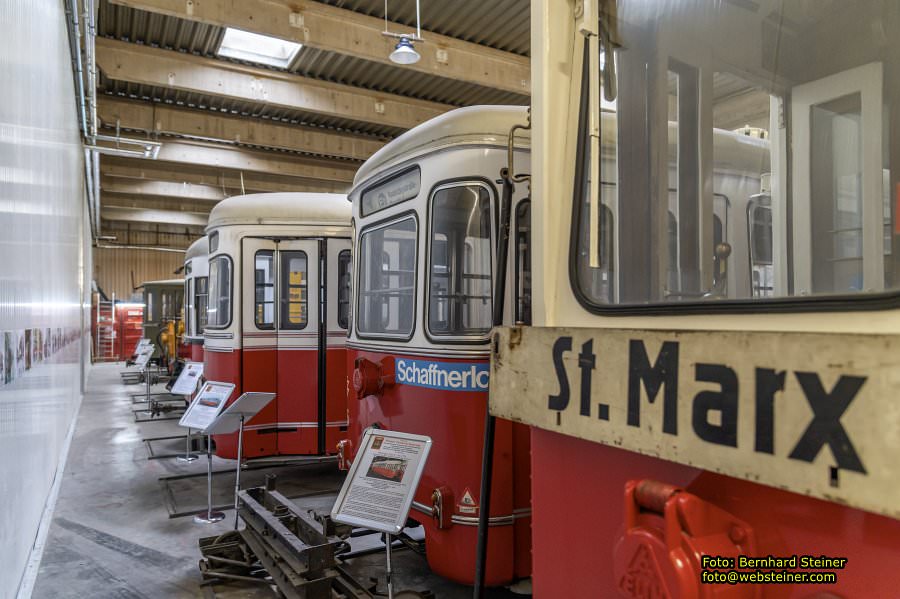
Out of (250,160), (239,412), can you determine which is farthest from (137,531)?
(250,160)

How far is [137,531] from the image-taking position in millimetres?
5098

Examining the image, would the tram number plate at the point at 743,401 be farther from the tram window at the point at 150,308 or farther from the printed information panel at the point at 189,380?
the tram window at the point at 150,308

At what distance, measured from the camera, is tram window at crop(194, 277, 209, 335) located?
9430 mm

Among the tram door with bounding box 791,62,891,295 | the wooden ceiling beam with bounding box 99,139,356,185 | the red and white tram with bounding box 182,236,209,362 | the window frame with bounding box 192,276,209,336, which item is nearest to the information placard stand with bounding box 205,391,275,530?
the tram door with bounding box 791,62,891,295

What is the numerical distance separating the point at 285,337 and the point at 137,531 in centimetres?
209

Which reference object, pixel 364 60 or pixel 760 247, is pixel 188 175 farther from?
pixel 760 247

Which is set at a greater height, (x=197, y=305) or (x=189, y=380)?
(x=197, y=305)

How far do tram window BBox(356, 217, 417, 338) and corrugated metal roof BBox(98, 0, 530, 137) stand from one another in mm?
4203

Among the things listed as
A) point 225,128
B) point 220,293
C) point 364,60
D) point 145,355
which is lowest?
point 145,355

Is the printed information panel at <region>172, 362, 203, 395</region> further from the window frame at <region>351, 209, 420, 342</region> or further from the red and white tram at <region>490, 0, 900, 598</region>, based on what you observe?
the red and white tram at <region>490, 0, 900, 598</region>

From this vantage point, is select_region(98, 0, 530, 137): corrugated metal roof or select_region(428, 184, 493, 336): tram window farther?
select_region(98, 0, 530, 137): corrugated metal roof

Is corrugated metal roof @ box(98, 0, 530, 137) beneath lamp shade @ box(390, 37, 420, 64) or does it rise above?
above

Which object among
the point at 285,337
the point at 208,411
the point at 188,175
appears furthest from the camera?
the point at 188,175

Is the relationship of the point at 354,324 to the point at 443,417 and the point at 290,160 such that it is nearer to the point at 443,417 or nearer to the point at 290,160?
the point at 443,417
